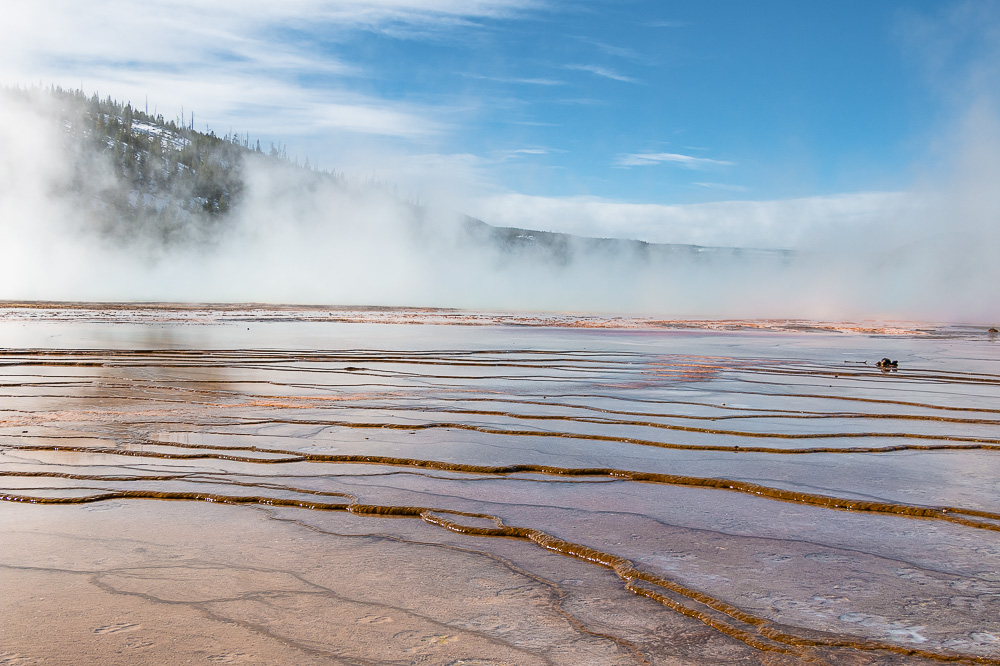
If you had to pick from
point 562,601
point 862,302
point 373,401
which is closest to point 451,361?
point 373,401

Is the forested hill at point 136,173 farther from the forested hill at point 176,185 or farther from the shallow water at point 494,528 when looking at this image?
the shallow water at point 494,528

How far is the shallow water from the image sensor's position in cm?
297

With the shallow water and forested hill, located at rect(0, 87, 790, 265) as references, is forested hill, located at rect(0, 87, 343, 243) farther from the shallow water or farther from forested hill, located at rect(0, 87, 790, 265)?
the shallow water

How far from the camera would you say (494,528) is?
170 inches

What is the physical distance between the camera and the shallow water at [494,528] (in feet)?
9.75

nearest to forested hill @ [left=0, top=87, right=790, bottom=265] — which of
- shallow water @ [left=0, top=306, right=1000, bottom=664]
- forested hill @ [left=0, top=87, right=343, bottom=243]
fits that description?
forested hill @ [left=0, top=87, right=343, bottom=243]

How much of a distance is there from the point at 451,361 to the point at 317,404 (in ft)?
21.5

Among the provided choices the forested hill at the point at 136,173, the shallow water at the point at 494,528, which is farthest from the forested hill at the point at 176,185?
the shallow water at the point at 494,528

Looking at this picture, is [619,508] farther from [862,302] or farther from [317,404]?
[862,302]

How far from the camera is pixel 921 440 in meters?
7.33

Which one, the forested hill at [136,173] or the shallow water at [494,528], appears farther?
the forested hill at [136,173]

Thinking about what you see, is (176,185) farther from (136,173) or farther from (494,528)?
(494,528)

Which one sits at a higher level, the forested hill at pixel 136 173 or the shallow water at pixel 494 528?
the forested hill at pixel 136 173

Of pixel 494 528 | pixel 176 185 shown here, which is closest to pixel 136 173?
pixel 176 185
